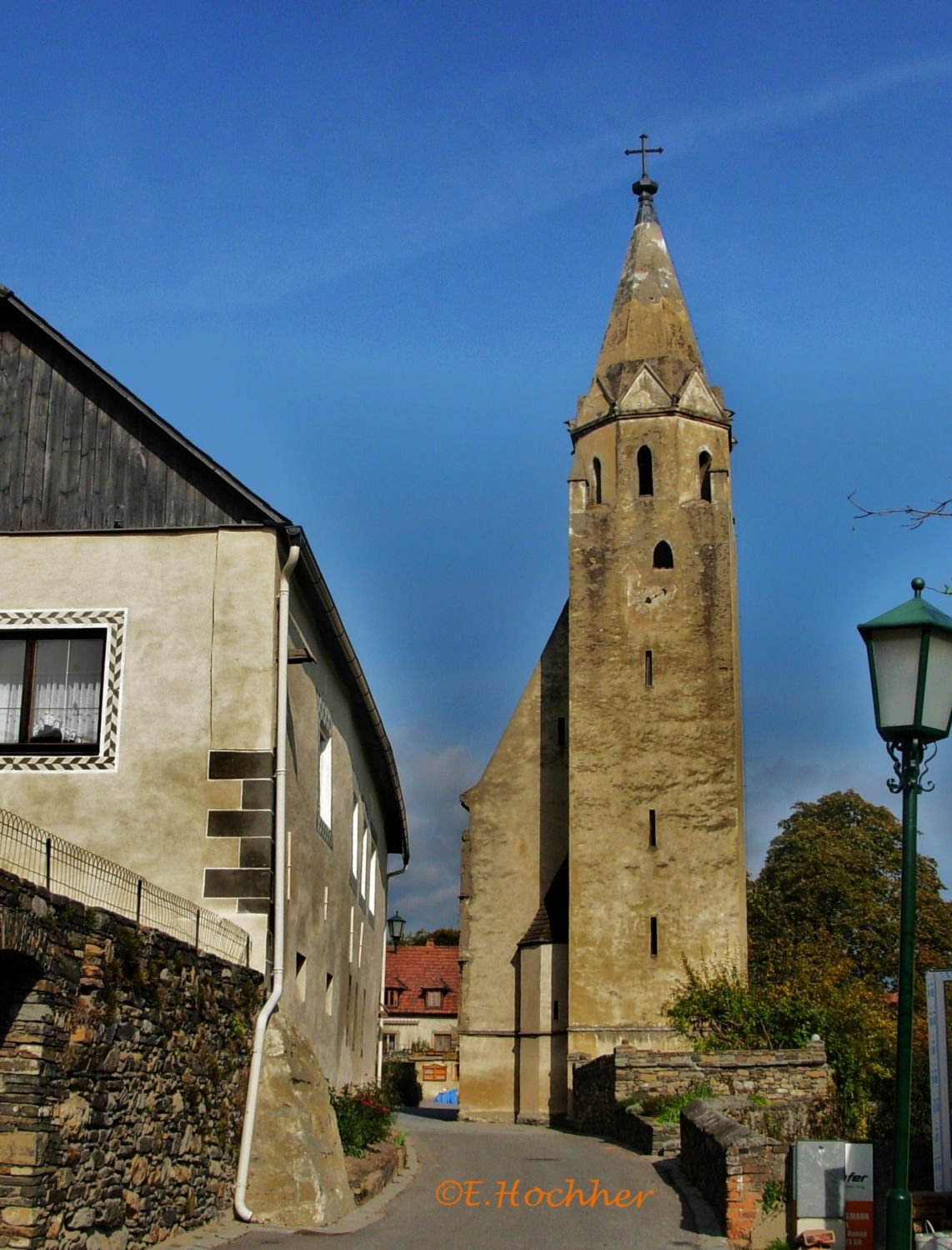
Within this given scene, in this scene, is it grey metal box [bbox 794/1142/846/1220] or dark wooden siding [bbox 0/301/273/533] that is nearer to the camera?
grey metal box [bbox 794/1142/846/1220]

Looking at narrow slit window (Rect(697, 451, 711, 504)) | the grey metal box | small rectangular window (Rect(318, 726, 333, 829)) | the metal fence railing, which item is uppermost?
narrow slit window (Rect(697, 451, 711, 504))

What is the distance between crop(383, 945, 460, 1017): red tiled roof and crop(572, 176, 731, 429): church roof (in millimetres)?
32306

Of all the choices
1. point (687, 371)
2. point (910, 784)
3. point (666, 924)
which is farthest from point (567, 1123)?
point (910, 784)

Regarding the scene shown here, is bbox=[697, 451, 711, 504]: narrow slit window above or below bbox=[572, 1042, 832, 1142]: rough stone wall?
above

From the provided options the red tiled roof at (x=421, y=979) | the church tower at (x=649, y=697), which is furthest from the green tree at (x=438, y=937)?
the church tower at (x=649, y=697)

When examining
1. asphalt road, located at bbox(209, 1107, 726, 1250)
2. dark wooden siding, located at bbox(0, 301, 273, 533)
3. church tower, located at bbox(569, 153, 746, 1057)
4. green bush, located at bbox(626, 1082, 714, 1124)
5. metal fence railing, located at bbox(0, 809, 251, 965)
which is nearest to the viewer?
metal fence railing, located at bbox(0, 809, 251, 965)

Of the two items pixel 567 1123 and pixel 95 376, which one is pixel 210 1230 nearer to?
pixel 95 376

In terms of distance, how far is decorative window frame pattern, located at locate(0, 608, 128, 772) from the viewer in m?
15.9

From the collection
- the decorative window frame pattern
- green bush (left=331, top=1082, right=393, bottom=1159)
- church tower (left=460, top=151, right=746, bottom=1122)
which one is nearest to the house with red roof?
church tower (left=460, top=151, right=746, bottom=1122)

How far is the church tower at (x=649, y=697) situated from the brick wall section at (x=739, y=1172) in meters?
25.4

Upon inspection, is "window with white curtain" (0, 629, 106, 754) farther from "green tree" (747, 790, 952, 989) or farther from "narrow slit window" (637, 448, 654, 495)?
"green tree" (747, 790, 952, 989)

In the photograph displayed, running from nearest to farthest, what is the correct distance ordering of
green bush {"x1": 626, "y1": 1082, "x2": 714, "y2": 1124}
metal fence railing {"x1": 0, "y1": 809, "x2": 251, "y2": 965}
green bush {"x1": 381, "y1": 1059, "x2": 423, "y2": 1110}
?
metal fence railing {"x1": 0, "y1": 809, "x2": 251, "y2": 965}
green bush {"x1": 626, "y1": 1082, "x2": 714, "y2": 1124}
green bush {"x1": 381, "y1": 1059, "x2": 423, "y2": 1110}

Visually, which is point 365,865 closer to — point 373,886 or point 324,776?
point 373,886

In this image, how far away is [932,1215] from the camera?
33.0 feet
